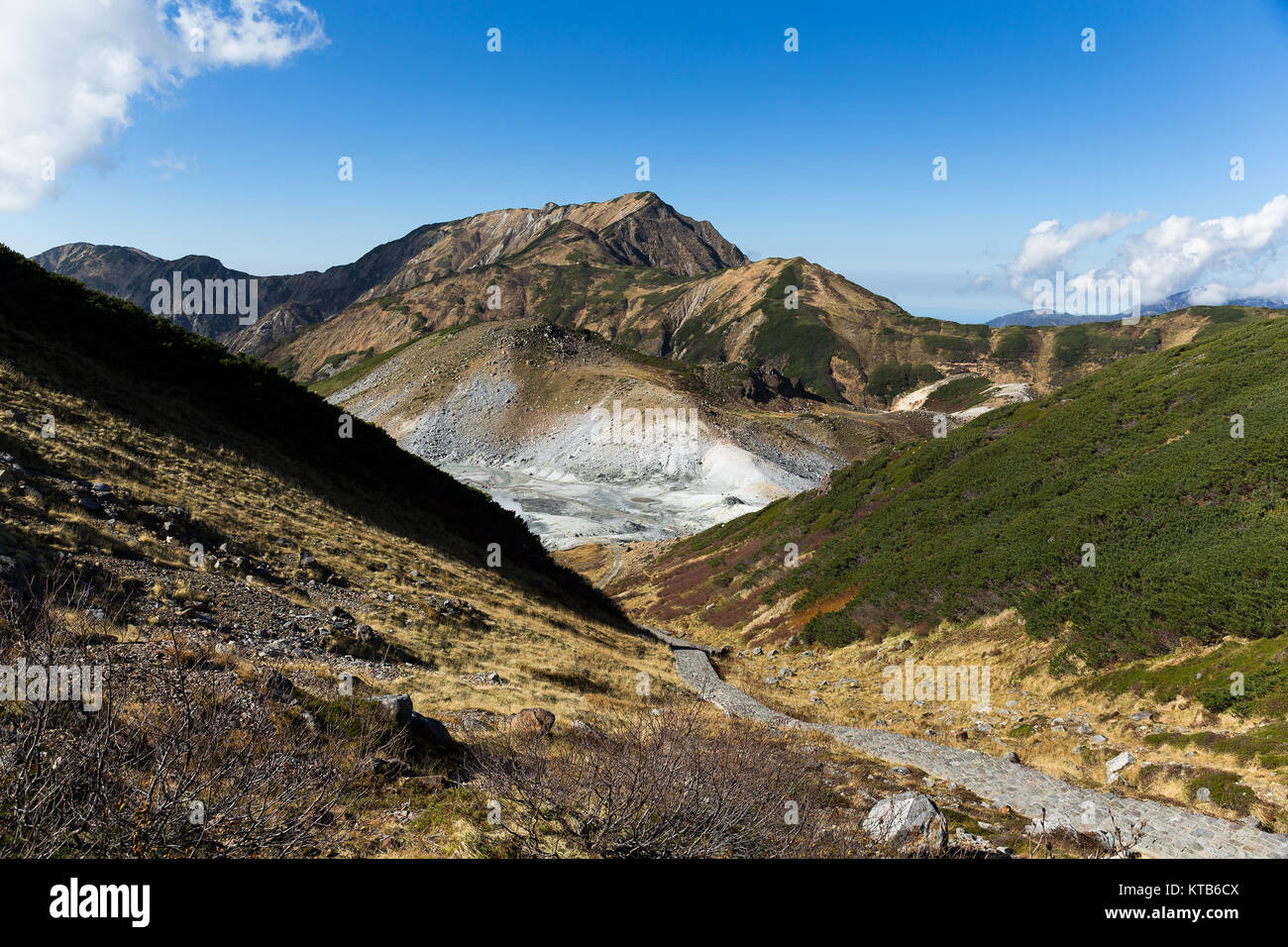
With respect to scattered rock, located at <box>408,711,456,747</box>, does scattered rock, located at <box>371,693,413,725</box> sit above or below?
above

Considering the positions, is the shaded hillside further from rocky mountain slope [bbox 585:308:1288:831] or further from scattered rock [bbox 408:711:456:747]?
scattered rock [bbox 408:711:456:747]

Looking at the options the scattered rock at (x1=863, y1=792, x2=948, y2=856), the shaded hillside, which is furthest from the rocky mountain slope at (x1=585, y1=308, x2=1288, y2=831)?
the shaded hillside

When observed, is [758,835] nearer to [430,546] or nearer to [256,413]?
[430,546]

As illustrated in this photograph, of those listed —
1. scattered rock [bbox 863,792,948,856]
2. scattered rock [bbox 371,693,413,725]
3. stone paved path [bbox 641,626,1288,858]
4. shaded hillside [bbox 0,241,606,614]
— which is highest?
shaded hillside [bbox 0,241,606,614]

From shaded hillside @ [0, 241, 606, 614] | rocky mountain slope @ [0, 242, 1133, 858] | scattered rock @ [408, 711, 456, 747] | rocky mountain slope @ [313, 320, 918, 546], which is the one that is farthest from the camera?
rocky mountain slope @ [313, 320, 918, 546]

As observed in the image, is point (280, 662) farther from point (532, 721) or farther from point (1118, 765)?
point (1118, 765)

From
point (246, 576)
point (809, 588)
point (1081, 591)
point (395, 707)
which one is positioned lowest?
point (809, 588)

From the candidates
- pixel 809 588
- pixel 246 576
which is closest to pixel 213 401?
pixel 246 576
